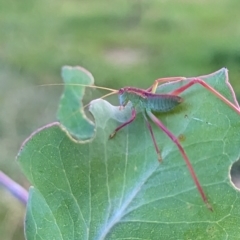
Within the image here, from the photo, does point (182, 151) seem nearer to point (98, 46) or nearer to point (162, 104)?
point (162, 104)

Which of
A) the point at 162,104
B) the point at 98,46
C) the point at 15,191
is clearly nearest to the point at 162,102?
the point at 162,104

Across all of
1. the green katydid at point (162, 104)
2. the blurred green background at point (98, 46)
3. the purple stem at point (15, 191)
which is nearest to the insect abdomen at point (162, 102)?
the green katydid at point (162, 104)

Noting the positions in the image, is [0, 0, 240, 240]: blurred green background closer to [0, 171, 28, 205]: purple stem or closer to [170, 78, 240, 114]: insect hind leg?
[0, 171, 28, 205]: purple stem

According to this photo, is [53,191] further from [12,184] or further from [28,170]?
[12,184]

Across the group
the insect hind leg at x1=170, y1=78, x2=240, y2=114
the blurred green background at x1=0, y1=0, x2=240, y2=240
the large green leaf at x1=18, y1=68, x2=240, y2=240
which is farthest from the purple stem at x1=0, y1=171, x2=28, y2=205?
the blurred green background at x1=0, y1=0, x2=240, y2=240

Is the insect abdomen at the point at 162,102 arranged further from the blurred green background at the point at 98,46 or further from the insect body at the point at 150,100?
the blurred green background at the point at 98,46

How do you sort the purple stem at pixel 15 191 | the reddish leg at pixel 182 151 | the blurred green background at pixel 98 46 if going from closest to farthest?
the reddish leg at pixel 182 151 → the purple stem at pixel 15 191 → the blurred green background at pixel 98 46

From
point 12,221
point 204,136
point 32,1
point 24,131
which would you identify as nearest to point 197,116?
point 204,136

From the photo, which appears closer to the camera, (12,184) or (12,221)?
(12,184)
